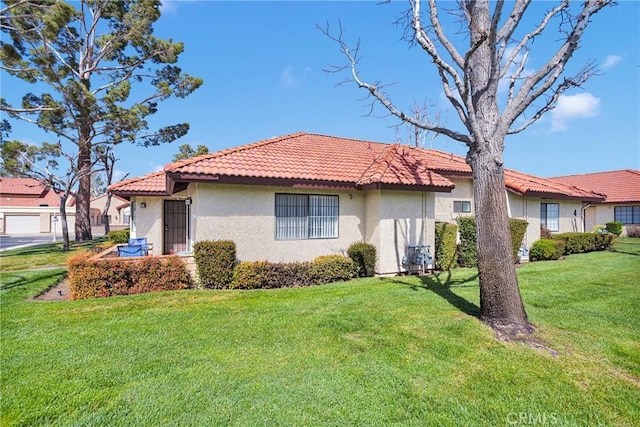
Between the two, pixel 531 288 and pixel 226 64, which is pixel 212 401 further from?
pixel 226 64

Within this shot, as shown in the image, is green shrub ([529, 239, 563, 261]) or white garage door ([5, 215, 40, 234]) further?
white garage door ([5, 215, 40, 234])

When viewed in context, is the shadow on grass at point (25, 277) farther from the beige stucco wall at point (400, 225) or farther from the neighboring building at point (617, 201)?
the neighboring building at point (617, 201)

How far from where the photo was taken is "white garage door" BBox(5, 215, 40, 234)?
155 feet

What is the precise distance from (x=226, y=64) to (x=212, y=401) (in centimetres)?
1639

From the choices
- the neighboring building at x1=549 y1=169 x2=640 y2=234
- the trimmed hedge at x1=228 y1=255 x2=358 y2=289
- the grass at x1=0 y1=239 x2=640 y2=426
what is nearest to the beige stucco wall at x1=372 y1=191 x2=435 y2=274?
the trimmed hedge at x1=228 y1=255 x2=358 y2=289

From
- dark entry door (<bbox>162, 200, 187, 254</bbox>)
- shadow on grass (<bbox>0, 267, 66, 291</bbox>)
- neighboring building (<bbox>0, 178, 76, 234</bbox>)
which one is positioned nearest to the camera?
shadow on grass (<bbox>0, 267, 66, 291</bbox>)

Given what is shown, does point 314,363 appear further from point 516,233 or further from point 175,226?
point 175,226

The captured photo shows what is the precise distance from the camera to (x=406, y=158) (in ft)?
49.4

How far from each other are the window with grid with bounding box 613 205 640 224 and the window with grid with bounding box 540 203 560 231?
53.4 ft

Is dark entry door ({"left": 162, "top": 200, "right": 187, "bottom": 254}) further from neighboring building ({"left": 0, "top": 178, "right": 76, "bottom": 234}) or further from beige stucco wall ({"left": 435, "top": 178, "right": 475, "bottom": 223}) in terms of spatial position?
neighboring building ({"left": 0, "top": 178, "right": 76, "bottom": 234})

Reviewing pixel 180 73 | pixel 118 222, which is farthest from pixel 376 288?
pixel 118 222

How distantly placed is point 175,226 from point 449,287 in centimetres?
1284

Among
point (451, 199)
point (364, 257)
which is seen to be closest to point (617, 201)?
point (451, 199)

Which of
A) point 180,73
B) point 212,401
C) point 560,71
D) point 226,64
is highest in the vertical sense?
point 180,73
